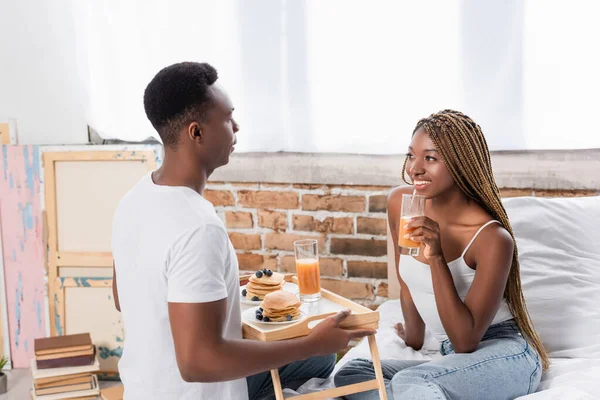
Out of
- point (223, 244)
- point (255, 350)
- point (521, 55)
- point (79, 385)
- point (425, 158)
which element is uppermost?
point (521, 55)

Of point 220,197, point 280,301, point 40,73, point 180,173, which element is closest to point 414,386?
point 280,301

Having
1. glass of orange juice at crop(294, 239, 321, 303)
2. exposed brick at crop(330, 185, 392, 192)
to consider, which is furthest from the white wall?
glass of orange juice at crop(294, 239, 321, 303)

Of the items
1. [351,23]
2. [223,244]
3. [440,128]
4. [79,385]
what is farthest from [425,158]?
[79,385]

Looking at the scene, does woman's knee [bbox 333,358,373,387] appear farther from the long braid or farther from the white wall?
the white wall

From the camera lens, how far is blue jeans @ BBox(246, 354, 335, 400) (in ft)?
5.93

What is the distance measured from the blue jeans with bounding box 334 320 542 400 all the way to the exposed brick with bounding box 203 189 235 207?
4.29 feet

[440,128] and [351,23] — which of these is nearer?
[440,128]

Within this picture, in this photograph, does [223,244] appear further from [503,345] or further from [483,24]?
[483,24]

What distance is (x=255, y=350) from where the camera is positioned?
4.66 feet

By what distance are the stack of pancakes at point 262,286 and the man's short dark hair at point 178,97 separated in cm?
49

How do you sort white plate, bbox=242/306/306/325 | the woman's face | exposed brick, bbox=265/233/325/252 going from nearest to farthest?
white plate, bbox=242/306/306/325 < the woman's face < exposed brick, bbox=265/233/325/252

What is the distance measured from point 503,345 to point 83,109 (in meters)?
2.13

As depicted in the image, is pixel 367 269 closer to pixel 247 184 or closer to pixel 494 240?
pixel 247 184

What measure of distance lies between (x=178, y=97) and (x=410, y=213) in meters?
0.70
